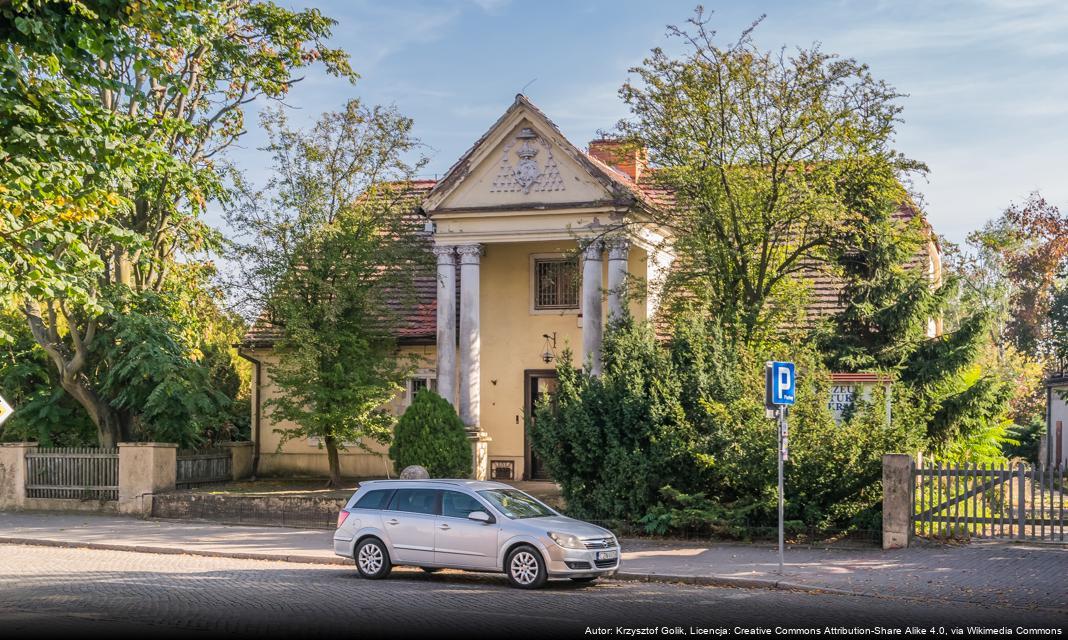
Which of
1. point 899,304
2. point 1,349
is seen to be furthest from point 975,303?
point 1,349

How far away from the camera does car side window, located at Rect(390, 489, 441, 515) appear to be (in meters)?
16.3

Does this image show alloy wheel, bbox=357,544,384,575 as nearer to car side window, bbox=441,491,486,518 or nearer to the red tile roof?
car side window, bbox=441,491,486,518

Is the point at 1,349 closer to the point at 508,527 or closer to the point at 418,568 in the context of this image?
the point at 418,568

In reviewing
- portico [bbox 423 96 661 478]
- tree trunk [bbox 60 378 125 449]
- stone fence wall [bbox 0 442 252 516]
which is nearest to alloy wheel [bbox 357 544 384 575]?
portico [bbox 423 96 661 478]

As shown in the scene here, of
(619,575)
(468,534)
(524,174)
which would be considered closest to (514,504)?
(468,534)

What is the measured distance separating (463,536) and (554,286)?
14114 millimetres

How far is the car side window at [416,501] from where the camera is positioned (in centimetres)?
1627

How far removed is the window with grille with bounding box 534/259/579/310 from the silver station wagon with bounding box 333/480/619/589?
40.9 ft

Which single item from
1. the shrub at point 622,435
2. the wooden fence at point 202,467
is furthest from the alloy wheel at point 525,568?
the wooden fence at point 202,467

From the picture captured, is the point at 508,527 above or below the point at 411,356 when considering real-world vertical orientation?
below

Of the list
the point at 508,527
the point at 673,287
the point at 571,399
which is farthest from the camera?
the point at 673,287

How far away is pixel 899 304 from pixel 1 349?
20509mm

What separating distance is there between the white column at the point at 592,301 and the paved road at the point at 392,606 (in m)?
9.05

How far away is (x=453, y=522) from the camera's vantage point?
52.3 ft
